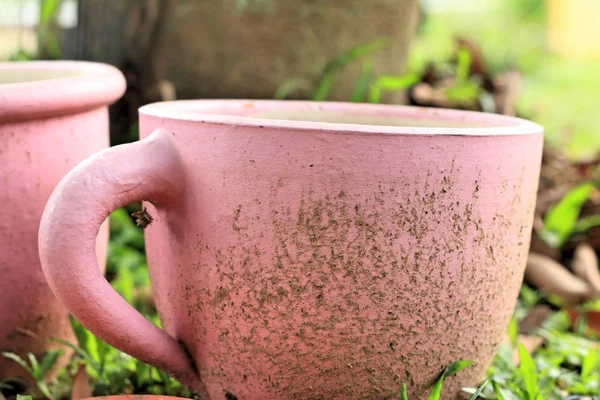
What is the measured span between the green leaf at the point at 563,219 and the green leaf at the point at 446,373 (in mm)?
1073

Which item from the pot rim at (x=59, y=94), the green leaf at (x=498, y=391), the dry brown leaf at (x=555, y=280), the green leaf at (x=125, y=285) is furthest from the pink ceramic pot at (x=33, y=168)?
the dry brown leaf at (x=555, y=280)

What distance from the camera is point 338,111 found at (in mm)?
1176

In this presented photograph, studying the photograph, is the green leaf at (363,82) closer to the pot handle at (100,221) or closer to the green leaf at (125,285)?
the green leaf at (125,285)

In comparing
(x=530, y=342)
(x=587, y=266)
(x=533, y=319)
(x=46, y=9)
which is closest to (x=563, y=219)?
(x=587, y=266)

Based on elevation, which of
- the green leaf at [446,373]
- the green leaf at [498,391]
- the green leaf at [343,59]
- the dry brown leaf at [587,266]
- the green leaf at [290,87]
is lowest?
the dry brown leaf at [587,266]

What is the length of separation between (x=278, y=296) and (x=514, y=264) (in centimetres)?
32

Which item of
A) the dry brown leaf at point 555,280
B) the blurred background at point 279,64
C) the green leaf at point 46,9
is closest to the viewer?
the dry brown leaf at point 555,280

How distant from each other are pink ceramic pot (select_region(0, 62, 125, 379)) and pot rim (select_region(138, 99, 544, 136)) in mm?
114

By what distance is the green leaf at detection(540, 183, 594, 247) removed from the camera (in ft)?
6.22

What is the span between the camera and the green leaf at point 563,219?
1.89 meters

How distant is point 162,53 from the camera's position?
6.86ft

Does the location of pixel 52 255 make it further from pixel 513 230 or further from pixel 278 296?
pixel 513 230

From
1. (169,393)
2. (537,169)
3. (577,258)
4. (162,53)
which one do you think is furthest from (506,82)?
(169,393)

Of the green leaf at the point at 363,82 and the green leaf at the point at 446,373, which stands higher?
Answer: the green leaf at the point at 363,82
